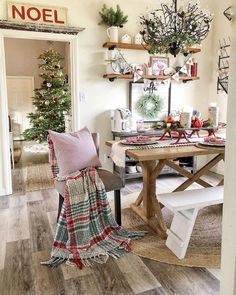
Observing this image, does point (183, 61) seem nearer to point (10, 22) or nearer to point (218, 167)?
point (218, 167)

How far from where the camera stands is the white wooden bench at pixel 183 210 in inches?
81.9

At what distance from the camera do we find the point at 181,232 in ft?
7.08

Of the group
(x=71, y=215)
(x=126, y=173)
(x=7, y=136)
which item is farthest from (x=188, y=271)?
(x=7, y=136)

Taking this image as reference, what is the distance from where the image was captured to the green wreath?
4141 mm

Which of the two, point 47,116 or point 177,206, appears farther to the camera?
point 47,116

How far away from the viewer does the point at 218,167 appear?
4422mm

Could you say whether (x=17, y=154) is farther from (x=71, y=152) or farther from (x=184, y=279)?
(x=184, y=279)

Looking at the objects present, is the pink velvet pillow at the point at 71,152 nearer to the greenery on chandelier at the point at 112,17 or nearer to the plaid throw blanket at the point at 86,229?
the plaid throw blanket at the point at 86,229

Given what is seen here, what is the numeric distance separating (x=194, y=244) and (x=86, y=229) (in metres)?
0.92

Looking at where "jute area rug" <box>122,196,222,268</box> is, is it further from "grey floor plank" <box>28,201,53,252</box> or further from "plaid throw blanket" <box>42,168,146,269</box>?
"grey floor plank" <box>28,201,53,252</box>

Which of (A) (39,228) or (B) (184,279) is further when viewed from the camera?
(A) (39,228)

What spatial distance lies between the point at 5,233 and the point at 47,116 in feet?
13.3

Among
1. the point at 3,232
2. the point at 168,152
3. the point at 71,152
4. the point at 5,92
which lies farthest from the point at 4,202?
the point at 168,152

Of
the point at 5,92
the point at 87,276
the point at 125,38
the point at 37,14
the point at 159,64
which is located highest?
the point at 37,14
